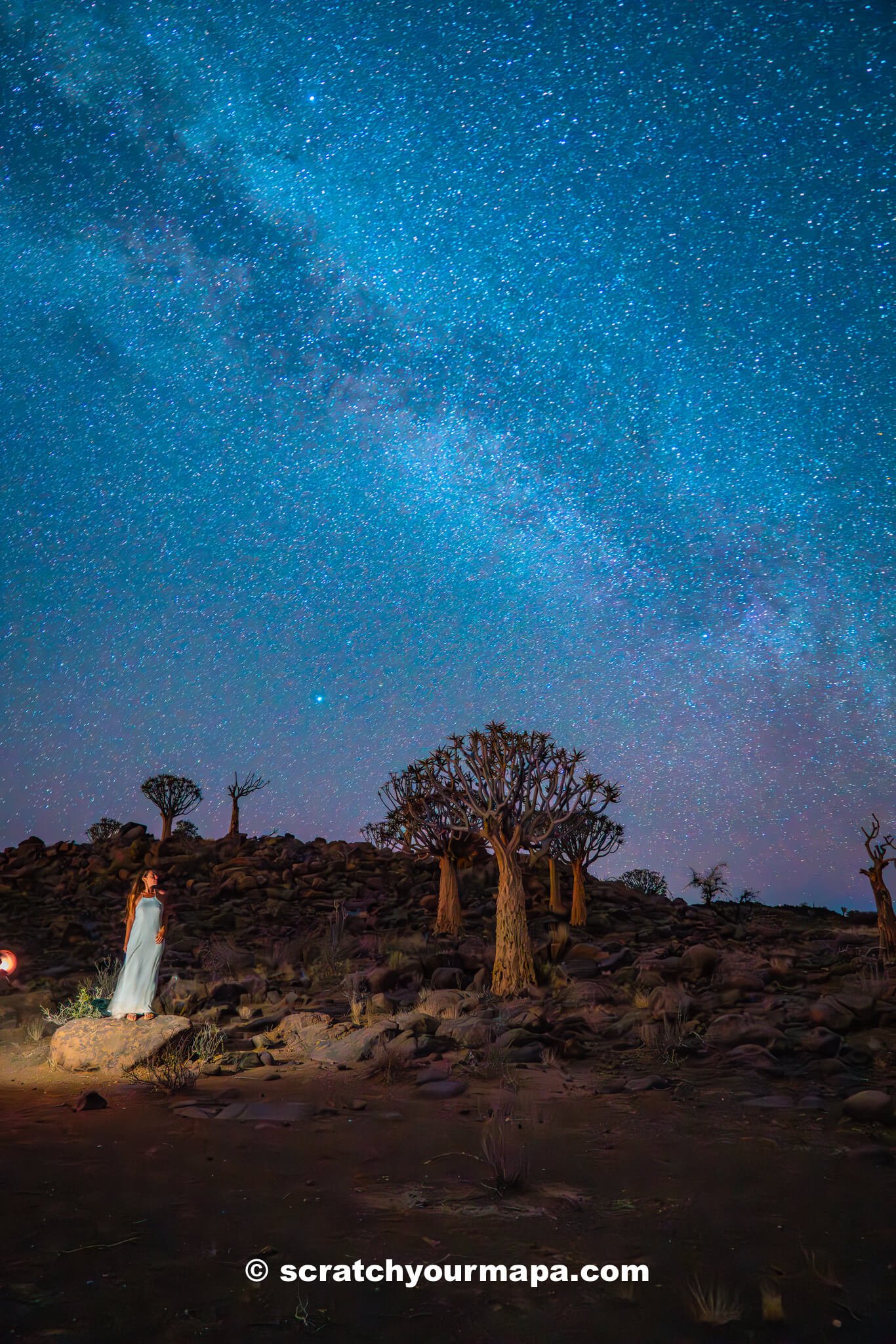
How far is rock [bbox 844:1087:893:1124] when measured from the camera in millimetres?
7320

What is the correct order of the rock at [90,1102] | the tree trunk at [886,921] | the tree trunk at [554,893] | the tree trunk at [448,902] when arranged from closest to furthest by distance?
1. the rock at [90,1102]
2. the tree trunk at [886,921]
3. the tree trunk at [448,902]
4. the tree trunk at [554,893]

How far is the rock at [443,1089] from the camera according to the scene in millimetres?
8680

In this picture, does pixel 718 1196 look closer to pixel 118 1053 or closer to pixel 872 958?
pixel 118 1053

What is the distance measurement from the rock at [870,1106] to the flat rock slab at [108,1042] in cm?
772

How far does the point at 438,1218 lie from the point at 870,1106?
4.60 metres

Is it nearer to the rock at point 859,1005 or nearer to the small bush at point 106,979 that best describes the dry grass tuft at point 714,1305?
the rock at point 859,1005

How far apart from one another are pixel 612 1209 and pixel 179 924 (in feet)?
64.9

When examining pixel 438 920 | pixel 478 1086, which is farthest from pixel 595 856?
pixel 478 1086

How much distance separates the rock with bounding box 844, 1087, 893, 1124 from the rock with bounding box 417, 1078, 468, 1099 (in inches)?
154

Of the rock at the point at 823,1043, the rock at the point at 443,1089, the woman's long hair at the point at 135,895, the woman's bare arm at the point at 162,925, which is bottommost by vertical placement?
the rock at the point at 443,1089

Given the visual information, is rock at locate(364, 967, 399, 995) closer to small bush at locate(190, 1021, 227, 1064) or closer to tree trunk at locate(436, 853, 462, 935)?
small bush at locate(190, 1021, 227, 1064)

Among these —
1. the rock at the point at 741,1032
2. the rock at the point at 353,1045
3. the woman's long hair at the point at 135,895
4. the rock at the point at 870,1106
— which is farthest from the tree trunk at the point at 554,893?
the rock at the point at 870,1106

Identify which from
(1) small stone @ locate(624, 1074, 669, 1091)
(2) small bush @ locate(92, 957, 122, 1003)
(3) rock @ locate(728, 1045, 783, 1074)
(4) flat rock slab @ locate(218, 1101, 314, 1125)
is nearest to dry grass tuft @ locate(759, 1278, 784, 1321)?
(4) flat rock slab @ locate(218, 1101, 314, 1125)

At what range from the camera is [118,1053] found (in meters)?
9.68
